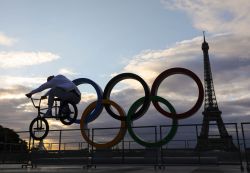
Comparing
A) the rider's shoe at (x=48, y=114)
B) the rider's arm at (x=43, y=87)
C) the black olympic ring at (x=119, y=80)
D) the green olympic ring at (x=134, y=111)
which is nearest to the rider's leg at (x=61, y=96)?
the rider's shoe at (x=48, y=114)

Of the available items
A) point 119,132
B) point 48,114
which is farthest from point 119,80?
point 48,114

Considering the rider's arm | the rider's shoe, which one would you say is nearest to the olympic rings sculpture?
the rider's shoe

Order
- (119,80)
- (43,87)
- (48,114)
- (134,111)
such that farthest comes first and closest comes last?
(119,80), (134,111), (48,114), (43,87)

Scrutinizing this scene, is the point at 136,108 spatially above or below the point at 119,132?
above

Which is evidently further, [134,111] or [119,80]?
[119,80]

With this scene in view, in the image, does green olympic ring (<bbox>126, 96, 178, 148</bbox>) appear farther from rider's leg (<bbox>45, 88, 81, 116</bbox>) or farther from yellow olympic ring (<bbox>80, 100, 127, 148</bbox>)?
rider's leg (<bbox>45, 88, 81, 116</bbox>)

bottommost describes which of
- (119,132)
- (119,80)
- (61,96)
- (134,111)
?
(119,132)

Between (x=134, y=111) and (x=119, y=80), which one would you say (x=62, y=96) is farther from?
(x=119, y=80)

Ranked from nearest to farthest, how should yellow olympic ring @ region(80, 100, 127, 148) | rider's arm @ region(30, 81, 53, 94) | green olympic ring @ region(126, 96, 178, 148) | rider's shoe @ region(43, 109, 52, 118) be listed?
rider's arm @ region(30, 81, 53, 94) → rider's shoe @ region(43, 109, 52, 118) → green olympic ring @ region(126, 96, 178, 148) → yellow olympic ring @ region(80, 100, 127, 148)

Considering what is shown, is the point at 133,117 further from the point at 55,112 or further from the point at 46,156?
the point at 46,156

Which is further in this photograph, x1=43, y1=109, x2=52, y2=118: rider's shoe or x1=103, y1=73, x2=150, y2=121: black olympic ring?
x1=103, y1=73, x2=150, y2=121: black olympic ring

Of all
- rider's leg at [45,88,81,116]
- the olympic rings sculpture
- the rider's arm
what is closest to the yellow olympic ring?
the olympic rings sculpture

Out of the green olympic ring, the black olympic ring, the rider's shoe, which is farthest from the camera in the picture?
the black olympic ring

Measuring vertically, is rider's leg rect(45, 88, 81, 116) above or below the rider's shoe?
above
